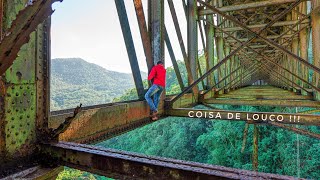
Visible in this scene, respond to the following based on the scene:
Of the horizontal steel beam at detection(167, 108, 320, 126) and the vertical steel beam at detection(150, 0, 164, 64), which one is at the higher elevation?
the vertical steel beam at detection(150, 0, 164, 64)

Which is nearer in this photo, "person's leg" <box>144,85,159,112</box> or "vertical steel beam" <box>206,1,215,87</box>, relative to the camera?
"person's leg" <box>144,85,159,112</box>

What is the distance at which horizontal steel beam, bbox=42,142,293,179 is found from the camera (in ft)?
5.08

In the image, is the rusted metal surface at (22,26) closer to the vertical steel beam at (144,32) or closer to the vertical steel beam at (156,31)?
the vertical steel beam at (144,32)

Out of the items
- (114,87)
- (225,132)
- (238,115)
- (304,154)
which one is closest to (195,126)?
(225,132)

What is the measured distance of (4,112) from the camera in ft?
6.22

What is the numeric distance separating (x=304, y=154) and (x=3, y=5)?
24.0 metres

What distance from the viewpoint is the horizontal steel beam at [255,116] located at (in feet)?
13.2

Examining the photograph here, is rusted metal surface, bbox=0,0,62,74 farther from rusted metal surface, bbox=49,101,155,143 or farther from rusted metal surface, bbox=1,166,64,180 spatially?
rusted metal surface, bbox=49,101,155,143

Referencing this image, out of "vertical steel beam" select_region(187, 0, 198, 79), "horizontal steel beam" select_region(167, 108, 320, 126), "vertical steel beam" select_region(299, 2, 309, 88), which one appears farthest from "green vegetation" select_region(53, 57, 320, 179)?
"horizontal steel beam" select_region(167, 108, 320, 126)

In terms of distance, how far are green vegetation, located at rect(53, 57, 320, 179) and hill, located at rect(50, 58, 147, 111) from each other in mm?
61936

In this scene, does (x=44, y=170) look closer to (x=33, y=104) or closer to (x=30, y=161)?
(x=30, y=161)

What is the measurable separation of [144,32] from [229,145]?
2665 cm

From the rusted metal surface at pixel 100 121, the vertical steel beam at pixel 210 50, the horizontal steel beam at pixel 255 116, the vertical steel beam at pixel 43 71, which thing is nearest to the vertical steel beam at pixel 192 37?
the vertical steel beam at pixel 210 50

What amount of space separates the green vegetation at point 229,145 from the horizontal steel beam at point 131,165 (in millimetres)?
19361
